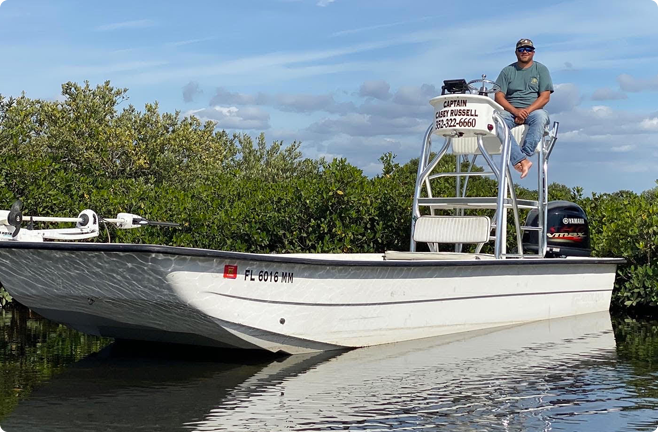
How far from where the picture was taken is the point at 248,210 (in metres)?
15.0

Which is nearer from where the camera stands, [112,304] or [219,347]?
[112,304]

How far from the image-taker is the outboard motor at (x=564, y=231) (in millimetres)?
12789

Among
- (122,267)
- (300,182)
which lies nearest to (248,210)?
(300,182)

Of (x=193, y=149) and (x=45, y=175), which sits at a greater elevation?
(x=193, y=149)

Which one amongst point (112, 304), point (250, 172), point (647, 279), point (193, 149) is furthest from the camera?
point (250, 172)

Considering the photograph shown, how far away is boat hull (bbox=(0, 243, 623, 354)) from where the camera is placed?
7.77 metres

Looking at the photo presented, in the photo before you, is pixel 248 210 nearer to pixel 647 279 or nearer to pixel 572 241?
pixel 572 241

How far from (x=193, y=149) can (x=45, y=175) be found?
917 cm

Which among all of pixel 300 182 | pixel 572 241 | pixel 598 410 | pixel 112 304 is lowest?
pixel 598 410

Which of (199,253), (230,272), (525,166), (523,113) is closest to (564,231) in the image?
(525,166)

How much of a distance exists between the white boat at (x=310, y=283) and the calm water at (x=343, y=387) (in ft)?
1.07

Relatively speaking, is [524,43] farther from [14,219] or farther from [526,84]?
[14,219]

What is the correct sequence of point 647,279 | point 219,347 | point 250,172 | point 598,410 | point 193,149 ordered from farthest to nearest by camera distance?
point 250,172
point 193,149
point 647,279
point 219,347
point 598,410

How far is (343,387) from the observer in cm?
747
